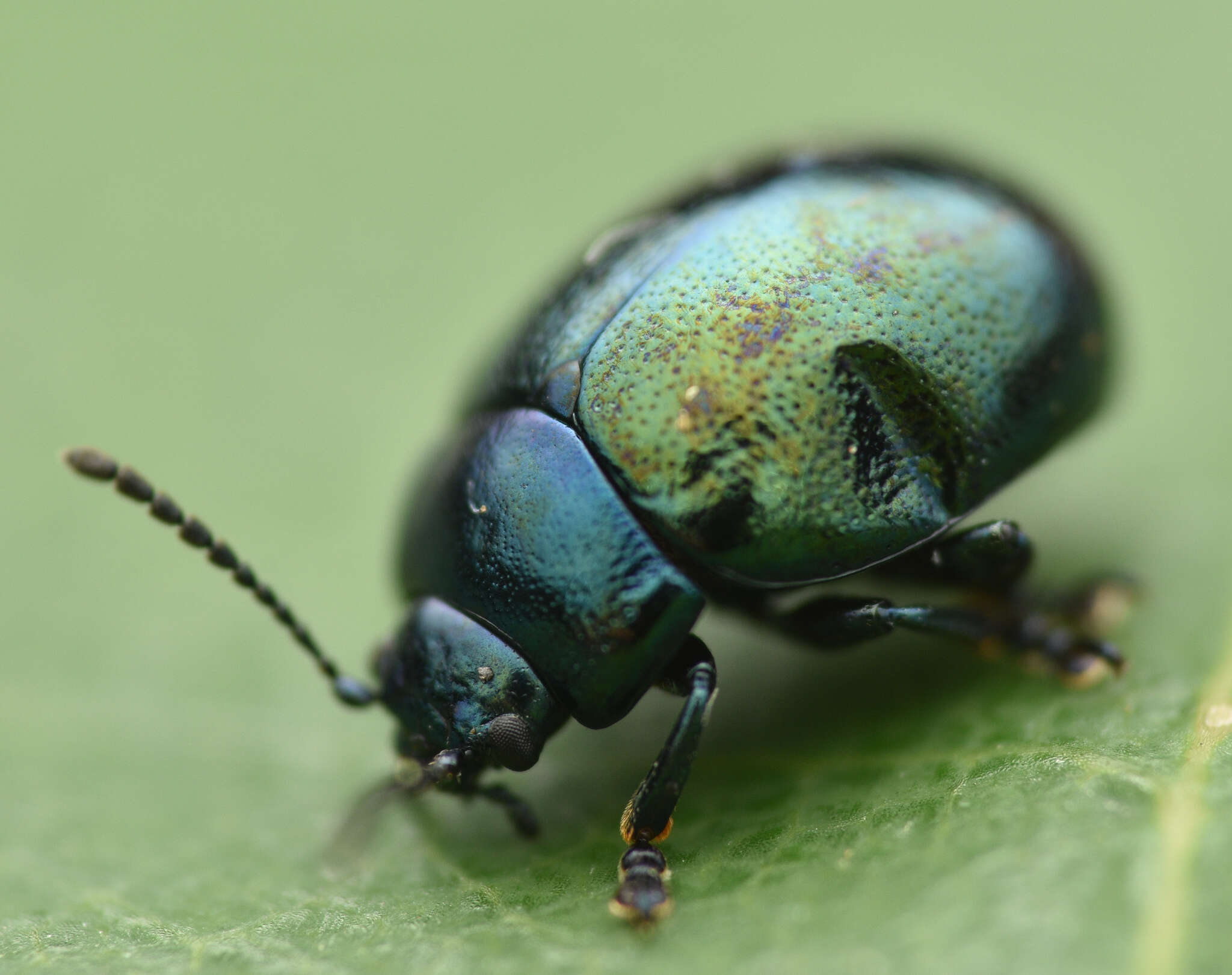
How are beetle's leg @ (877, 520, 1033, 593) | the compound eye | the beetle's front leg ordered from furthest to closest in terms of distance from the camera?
beetle's leg @ (877, 520, 1033, 593) < the compound eye < the beetle's front leg

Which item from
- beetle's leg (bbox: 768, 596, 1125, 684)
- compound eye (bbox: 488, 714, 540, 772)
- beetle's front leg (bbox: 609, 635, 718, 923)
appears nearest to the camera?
beetle's front leg (bbox: 609, 635, 718, 923)

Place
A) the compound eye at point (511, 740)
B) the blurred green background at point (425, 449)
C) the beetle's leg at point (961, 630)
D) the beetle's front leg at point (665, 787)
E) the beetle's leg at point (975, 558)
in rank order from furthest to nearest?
the beetle's leg at point (975, 558), the beetle's leg at point (961, 630), the compound eye at point (511, 740), the beetle's front leg at point (665, 787), the blurred green background at point (425, 449)

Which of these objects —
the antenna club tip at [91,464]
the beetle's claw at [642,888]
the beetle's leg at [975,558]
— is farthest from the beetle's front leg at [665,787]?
the antenna club tip at [91,464]

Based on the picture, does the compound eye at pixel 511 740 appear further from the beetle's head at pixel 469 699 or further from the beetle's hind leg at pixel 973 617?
the beetle's hind leg at pixel 973 617

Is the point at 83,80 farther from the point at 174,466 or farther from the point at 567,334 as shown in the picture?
the point at 567,334

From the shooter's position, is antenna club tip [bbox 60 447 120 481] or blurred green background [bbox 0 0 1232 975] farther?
antenna club tip [bbox 60 447 120 481]

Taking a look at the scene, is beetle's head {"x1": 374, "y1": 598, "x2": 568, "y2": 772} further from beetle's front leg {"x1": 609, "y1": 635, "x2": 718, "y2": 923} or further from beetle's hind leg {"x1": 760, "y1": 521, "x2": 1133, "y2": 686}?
beetle's hind leg {"x1": 760, "y1": 521, "x2": 1133, "y2": 686}

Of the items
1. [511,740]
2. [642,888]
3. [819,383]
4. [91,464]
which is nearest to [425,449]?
[91,464]

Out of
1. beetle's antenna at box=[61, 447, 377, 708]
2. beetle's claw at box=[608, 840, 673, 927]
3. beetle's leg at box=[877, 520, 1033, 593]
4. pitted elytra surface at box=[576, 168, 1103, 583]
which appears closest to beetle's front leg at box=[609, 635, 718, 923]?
beetle's claw at box=[608, 840, 673, 927]
